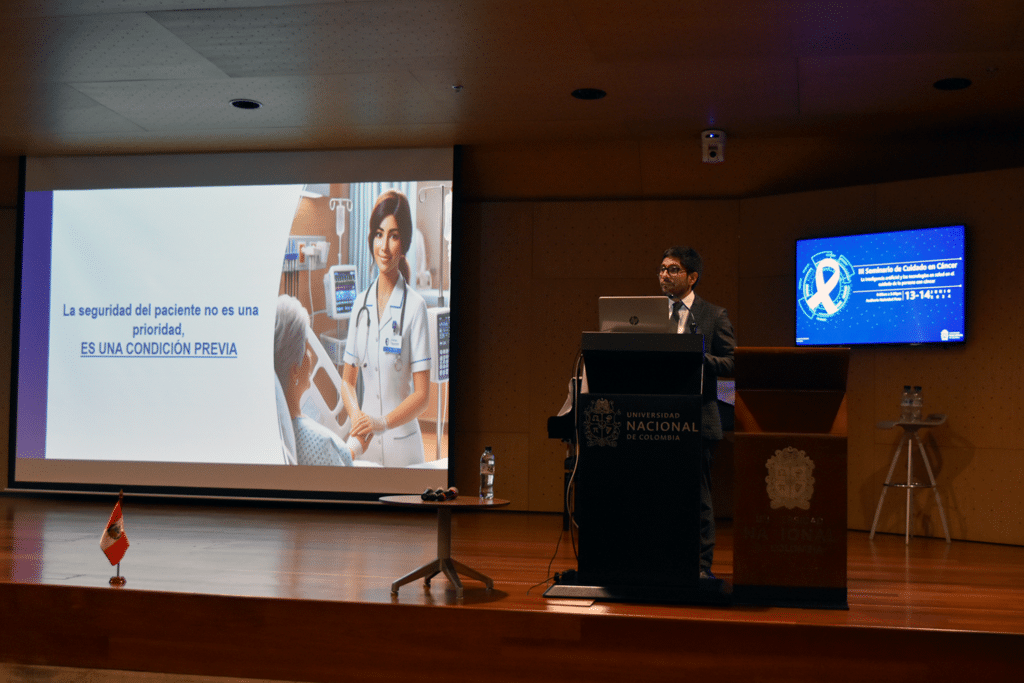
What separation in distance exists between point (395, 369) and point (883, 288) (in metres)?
3.53

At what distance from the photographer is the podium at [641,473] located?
3299 mm

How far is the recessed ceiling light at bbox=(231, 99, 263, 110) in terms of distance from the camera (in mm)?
6157

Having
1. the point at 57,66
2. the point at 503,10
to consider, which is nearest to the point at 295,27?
the point at 503,10

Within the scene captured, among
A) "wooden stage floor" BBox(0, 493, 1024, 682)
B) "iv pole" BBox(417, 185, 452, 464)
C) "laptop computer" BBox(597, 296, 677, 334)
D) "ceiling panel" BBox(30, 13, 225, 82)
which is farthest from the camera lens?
"iv pole" BBox(417, 185, 452, 464)

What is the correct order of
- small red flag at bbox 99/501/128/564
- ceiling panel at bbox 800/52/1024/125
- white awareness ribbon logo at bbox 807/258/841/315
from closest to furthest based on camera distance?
small red flag at bbox 99/501/128/564 → ceiling panel at bbox 800/52/1024/125 → white awareness ribbon logo at bbox 807/258/841/315

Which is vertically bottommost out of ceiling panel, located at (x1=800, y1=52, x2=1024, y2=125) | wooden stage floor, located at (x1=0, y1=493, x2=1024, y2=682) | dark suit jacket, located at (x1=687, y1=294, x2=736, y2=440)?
wooden stage floor, located at (x1=0, y1=493, x2=1024, y2=682)

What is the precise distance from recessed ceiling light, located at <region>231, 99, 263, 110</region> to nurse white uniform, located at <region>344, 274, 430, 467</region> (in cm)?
162

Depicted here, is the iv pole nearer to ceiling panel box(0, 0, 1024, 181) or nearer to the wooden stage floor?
ceiling panel box(0, 0, 1024, 181)

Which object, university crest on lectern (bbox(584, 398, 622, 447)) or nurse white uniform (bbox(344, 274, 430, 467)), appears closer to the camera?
university crest on lectern (bbox(584, 398, 622, 447))

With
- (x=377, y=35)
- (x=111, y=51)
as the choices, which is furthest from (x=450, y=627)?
(x=111, y=51)

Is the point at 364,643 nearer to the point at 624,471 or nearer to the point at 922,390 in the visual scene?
the point at 624,471

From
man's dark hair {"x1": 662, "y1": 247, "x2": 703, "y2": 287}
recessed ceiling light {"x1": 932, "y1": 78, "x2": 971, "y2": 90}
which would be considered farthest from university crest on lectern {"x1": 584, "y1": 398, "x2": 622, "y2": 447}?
recessed ceiling light {"x1": 932, "y1": 78, "x2": 971, "y2": 90}

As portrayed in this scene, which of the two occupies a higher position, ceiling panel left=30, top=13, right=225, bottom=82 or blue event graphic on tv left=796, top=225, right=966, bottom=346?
ceiling panel left=30, top=13, right=225, bottom=82

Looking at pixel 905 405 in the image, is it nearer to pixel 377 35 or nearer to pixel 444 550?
pixel 444 550
